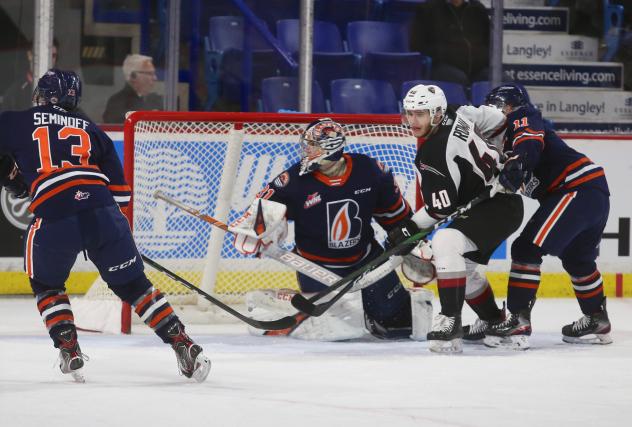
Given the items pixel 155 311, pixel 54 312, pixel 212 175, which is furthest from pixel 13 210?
pixel 155 311

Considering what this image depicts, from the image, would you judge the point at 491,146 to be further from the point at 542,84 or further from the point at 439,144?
the point at 542,84

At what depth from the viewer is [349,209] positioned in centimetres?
519

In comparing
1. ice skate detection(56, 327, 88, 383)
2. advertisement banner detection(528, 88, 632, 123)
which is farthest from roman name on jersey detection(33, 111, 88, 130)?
advertisement banner detection(528, 88, 632, 123)

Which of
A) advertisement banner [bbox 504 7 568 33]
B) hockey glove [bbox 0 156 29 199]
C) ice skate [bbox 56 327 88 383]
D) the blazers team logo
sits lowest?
ice skate [bbox 56 327 88 383]

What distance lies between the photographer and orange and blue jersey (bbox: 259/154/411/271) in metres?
5.17

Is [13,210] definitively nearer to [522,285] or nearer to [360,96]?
[360,96]

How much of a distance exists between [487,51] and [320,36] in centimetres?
92

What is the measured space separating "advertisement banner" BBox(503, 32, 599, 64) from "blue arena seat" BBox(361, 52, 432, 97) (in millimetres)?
813

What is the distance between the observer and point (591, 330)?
524cm

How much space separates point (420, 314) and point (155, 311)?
1.46 metres

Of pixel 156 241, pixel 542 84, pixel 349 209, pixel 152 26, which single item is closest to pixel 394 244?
pixel 349 209

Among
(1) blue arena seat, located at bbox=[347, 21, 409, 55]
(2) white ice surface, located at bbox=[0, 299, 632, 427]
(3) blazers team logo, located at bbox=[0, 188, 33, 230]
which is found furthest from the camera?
(1) blue arena seat, located at bbox=[347, 21, 409, 55]

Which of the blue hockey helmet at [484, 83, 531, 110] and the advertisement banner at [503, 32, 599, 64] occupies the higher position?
the advertisement banner at [503, 32, 599, 64]

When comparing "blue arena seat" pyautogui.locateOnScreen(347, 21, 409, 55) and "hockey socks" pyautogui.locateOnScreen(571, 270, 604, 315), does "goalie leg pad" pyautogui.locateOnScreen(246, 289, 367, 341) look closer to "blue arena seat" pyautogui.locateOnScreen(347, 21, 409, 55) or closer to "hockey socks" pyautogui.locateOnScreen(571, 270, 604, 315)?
"hockey socks" pyautogui.locateOnScreen(571, 270, 604, 315)
